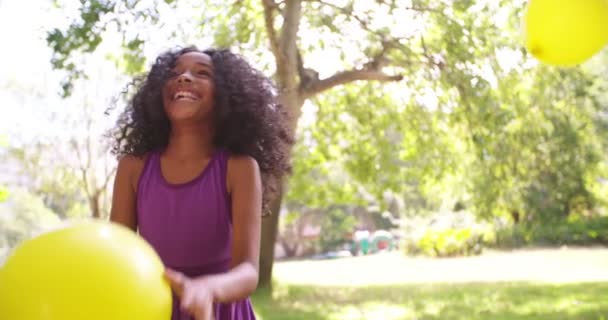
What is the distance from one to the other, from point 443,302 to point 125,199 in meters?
6.42

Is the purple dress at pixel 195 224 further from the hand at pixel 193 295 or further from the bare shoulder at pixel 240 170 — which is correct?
the hand at pixel 193 295

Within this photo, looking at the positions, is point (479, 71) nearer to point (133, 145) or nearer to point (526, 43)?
point (526, 43)

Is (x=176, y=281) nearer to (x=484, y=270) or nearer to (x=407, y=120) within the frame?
(x=407, y=120)

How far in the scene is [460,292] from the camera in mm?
8562

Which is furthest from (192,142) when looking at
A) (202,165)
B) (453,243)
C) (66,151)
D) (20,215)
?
(453,243)

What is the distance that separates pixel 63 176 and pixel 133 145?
43.2ft

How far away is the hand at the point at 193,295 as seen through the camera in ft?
4.00

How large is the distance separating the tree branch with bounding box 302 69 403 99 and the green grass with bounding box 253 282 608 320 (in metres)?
2.57

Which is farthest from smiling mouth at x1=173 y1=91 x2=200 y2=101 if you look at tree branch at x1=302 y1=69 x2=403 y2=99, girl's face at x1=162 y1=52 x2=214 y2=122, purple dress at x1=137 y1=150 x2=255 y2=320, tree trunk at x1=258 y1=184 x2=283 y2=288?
tree trunk at x1=258 y1=184 x2=283 y2=288

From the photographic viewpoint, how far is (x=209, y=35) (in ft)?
26.6

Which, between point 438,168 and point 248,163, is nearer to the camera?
point 248,163

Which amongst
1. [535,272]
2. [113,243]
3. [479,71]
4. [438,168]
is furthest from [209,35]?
[113,243]

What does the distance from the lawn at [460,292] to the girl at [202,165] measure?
5.11 m

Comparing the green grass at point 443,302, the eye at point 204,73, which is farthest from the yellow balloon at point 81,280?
the green grass at point 443,302
